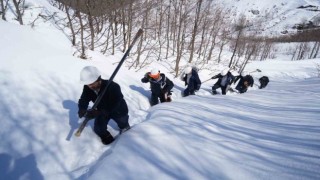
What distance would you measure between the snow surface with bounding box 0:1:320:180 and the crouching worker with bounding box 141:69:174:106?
1.20 m

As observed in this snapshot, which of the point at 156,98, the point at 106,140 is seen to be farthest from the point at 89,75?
the point at 156,98

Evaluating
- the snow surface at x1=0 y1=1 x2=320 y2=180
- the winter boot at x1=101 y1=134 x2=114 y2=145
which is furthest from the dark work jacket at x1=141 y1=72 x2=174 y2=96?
the winter boot at x1=101 y1=134 x2=114 y2=145

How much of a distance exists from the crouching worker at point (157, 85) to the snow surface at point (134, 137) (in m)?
1.20

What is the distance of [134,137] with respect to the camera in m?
4.38

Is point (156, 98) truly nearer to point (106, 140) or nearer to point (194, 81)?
point (194, 81)

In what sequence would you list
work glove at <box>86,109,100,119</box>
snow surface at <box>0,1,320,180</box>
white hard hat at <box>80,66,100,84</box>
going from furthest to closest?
work glove at <box>86,109,100,119</box> → white hard hat at <box>80,66,100,84</box> → snow surface at <box>0,1,320,180</box>

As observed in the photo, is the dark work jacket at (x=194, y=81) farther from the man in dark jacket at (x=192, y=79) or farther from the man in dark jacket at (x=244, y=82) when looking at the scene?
the man in dark jacket at (x=244, y=82)

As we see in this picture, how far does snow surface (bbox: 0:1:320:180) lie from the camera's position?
10.5 feet

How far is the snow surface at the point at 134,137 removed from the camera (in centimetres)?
320

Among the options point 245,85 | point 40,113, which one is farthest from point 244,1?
point 40,113

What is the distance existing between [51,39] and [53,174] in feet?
19.0

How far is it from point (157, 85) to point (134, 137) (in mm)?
3813

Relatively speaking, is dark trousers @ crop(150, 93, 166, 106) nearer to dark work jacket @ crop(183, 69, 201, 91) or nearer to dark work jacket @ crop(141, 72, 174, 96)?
dark work jacket @ crop(141, 72, 174, 96)

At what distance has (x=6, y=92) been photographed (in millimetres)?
5266
